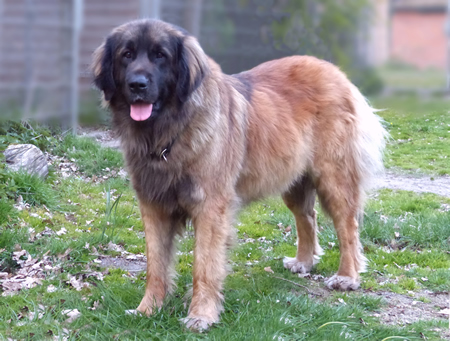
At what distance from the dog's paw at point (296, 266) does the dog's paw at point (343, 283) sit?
1.06 ft

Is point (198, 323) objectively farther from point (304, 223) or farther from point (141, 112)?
point (304, 223)

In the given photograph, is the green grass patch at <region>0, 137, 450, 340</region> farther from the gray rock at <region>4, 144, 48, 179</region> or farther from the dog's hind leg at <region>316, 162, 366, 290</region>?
the gray rock at <region>4, 144, 48, 179</region>

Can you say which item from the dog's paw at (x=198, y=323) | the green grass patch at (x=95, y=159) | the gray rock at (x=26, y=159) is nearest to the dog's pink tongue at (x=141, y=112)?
the dog's paw at (x=198, y=323)

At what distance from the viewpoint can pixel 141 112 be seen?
2.83 metres

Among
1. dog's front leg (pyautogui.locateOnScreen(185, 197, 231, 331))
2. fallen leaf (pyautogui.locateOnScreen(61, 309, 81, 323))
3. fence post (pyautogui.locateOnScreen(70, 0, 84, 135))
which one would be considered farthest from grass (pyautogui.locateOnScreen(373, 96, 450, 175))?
fence post (pyautogui.locateOnScreen(70, 0, 84, 135))

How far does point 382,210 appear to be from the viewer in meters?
5.47

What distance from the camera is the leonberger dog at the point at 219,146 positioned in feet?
9.39

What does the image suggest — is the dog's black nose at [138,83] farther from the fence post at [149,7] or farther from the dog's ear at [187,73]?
the fence post at [149,7]

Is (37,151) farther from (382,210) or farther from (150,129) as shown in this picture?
(382,210)

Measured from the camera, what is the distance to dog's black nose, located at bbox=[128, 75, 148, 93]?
2.67 m

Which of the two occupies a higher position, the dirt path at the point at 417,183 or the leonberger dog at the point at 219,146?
the leonberger dog at the point at 219,146

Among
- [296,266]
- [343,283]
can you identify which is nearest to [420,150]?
[296,266]

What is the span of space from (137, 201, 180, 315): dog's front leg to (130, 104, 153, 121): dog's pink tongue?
2.10ft

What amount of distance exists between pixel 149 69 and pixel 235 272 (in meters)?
1.89
